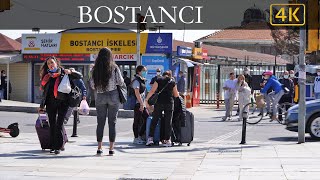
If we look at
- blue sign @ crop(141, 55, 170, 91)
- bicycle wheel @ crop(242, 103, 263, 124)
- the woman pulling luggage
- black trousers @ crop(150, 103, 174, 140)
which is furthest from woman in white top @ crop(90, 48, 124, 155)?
blue sign @ crop(141, 55, 170, 91)

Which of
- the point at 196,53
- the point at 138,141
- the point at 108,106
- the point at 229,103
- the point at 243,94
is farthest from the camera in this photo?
the point at 196,53

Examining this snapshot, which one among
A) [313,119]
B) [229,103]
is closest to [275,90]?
[229,103]

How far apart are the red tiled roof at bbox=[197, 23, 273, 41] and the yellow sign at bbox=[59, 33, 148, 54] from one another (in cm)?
4128

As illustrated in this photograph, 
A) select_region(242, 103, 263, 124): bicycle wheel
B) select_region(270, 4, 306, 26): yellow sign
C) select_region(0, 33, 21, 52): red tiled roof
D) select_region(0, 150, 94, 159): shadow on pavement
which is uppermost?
select_region(0, 33, 21, 52): red tiled roof

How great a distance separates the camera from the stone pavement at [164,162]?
9172 mm

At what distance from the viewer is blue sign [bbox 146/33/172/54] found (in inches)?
1101

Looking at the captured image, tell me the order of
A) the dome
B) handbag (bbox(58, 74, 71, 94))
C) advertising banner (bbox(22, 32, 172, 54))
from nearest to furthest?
handbag (bbox(58, 74, 71, 94)) → advertising banner (bbox(22, 32, 172, 54)) → the dome

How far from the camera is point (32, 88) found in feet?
103

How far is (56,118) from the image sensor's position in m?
→ 11.4

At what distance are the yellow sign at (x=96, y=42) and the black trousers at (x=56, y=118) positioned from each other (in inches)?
703

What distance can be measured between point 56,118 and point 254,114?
1169cm

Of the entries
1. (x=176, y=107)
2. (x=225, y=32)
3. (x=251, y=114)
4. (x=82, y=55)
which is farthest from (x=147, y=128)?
(x=225, y=32)

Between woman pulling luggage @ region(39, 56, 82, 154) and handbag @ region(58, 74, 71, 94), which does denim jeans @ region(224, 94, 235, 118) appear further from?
handbag @ region(58, 74, 71, 94)

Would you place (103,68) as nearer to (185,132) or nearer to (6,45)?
(185,132)
